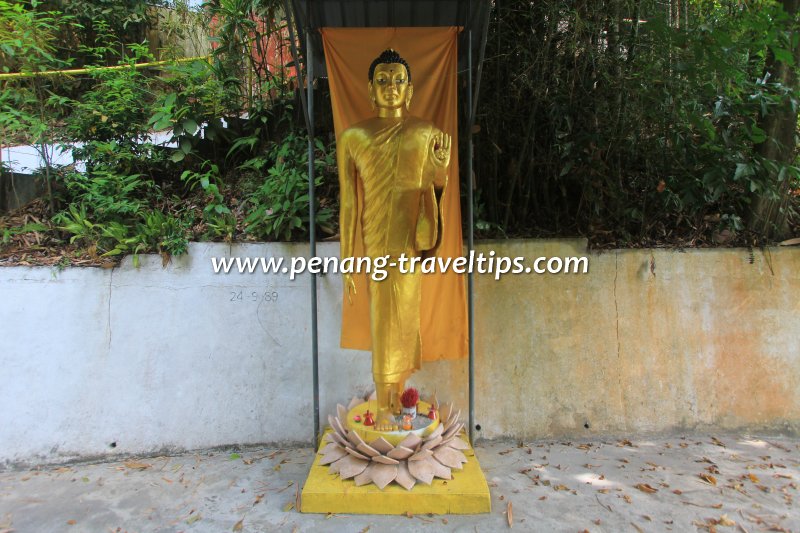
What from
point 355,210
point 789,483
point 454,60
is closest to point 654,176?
point 454,60

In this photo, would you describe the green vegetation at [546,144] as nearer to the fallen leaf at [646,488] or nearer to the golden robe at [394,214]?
the golden robe at [394,214]

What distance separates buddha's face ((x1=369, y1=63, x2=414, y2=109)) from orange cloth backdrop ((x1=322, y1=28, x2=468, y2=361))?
36 cm

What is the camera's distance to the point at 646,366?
11.0 feet

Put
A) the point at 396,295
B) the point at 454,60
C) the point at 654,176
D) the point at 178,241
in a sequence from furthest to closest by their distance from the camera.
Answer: the point at 654,176 < the point at 178,241 < the point at 454,60 < the point at 396,295

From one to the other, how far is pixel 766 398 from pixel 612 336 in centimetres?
123

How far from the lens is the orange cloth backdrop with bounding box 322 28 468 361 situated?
2941mm

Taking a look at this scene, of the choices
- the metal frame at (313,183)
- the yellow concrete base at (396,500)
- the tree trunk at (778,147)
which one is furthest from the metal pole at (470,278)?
the tree trunk at (778,147)

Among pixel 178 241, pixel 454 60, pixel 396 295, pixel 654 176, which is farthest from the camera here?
pixel 654 176

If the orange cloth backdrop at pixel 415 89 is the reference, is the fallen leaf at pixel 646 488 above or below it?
below

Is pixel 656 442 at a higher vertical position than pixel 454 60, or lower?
lower

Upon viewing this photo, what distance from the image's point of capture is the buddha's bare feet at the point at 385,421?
2590 millimetres

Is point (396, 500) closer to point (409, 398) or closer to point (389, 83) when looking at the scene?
point (409, 398)

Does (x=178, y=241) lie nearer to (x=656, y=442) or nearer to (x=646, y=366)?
(x=646, y=366)

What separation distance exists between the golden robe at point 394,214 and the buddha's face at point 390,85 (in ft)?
0.32
